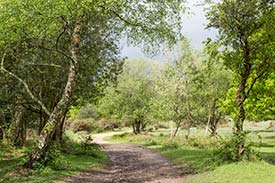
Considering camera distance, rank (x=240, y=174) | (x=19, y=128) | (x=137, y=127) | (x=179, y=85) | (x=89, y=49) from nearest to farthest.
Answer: (x=240, y=174) < (x=89, y=49) < (x=19, y=128) < (x=179, y=85) < (x=137, y=127)

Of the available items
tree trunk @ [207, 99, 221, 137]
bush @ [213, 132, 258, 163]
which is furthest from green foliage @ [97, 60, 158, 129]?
bush @ [213, 132, 258, 163]

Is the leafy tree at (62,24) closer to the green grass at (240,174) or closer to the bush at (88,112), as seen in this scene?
the green grass at (240,174)

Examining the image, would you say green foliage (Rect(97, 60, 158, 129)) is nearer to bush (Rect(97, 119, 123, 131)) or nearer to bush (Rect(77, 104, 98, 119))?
bush (Rect(97, 119, 123, 131))

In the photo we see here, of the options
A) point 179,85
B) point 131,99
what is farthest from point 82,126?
point 179,85

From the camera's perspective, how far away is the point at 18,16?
18.7m

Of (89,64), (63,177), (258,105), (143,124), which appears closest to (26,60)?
(89,64)

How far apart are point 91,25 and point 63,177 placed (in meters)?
12.5

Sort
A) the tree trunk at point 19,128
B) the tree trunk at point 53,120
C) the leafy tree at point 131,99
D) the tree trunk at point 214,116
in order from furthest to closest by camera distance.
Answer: the leafy tree at point 131,99, the tree trunk at point 214,116, the tree trunk at point 19,128, the tree trunk at point 53,120

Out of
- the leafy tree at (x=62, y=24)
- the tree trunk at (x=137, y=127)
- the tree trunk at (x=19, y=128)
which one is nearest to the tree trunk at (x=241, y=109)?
the leafy tree at (x=62, y=24)

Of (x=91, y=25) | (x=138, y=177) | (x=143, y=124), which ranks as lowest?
(x=138, y=177)

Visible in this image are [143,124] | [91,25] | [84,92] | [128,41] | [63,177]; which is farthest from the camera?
[143,124]

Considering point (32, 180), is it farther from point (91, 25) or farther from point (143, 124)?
point (143, 124)

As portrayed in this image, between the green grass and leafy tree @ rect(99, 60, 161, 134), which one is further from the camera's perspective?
leafy tree @ rect(99, 60, 161, 134)

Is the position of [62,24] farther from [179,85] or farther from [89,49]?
[179,85]
